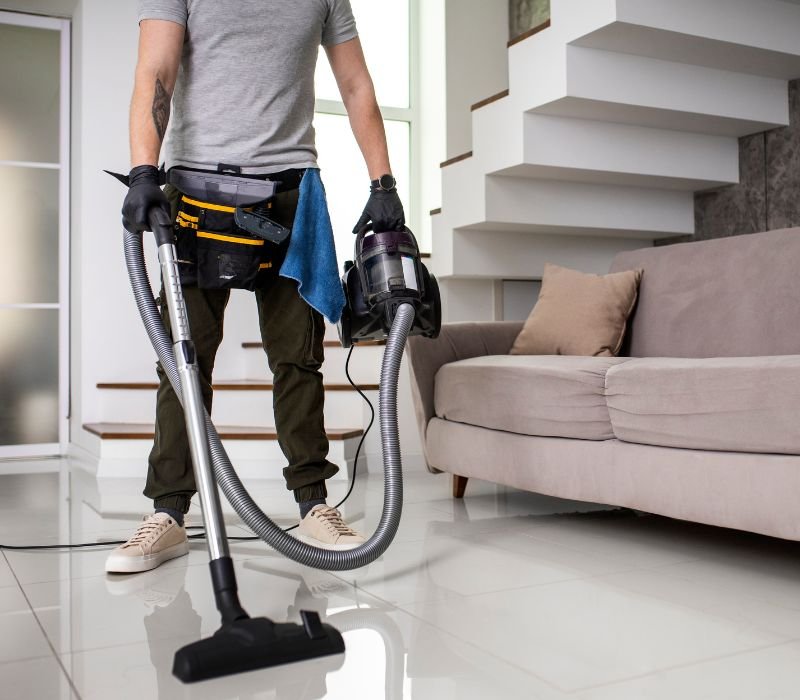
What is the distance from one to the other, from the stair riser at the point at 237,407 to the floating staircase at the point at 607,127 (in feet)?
2.34

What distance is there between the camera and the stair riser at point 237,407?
3377 mm

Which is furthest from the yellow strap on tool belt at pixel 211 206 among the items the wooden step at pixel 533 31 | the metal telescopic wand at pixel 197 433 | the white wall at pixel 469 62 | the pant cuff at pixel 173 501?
the white wall at pixel 469 62

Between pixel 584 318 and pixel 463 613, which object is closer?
pixel 463 613

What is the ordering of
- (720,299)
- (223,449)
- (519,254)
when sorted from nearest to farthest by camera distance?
(223,449)
(720,299)
(519,254)

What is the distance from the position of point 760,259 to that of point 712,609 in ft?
3.91

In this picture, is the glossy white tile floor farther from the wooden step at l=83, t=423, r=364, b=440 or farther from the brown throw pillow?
the wooden step at l=83, t=423, r=364, b=440

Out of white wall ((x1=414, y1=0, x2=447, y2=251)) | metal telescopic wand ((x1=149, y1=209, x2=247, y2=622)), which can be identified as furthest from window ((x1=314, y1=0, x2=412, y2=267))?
metal telescopic wand ((x1=149, y1=209, x2=247, y2=622))

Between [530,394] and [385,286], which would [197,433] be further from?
[530,394]

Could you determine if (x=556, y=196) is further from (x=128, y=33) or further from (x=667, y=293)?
(x=128, y=33)

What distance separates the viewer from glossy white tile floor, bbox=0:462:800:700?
114cm

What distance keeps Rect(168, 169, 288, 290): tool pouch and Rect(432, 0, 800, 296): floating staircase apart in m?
1.65

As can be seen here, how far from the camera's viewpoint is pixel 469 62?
4.38m

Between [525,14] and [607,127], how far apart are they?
136 centimetres

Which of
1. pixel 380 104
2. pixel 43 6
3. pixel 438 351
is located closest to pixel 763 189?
pixel 438 351
